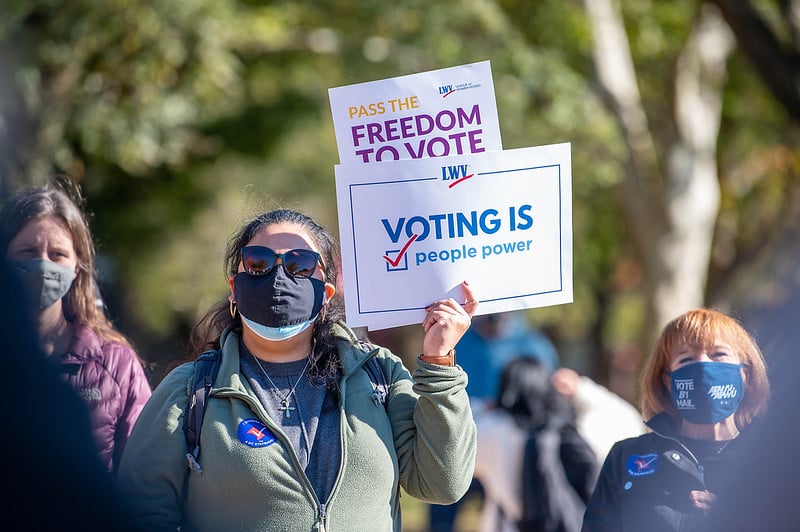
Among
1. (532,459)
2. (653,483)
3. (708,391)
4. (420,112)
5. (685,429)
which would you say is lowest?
(532,459)

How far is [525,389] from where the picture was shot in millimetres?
5473

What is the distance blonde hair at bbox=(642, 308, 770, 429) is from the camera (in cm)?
323

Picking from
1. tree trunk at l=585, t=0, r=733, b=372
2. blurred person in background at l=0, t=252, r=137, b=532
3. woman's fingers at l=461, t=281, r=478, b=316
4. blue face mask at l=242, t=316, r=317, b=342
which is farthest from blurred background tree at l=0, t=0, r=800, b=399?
blurred person in background at l=0, t=252, r=137, b=532

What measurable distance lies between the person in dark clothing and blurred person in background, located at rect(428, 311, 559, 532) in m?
0.68

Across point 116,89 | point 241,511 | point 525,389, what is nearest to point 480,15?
point 116,89

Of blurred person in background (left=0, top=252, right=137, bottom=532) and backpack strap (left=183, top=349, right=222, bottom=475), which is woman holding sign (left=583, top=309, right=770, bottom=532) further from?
blurred person in background (left=0, top=252, right=137, bottom=532)

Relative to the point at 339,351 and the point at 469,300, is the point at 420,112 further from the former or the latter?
the point at 339,351

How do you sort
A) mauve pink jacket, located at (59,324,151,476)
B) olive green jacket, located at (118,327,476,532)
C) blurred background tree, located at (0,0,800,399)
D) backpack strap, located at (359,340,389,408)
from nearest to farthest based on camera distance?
olive green jacket, located at (118,327,476,532) < backpack strap, located at (359,340,389,408) < mauve pink jacket, located at (59,324,151,476) < blurred background tree, located at (0,0,800,399)

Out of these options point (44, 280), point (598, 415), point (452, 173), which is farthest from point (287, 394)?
point (598, 415)

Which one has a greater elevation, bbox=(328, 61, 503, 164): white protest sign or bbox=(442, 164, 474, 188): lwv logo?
bbox=(328, 61, 503, 164): white protest sign

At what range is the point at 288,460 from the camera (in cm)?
270

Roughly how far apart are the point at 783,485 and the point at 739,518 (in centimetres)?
9

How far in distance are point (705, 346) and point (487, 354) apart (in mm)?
3379

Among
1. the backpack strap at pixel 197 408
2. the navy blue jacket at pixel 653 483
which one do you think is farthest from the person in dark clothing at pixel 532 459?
the backpack strap at pixel 197 408
